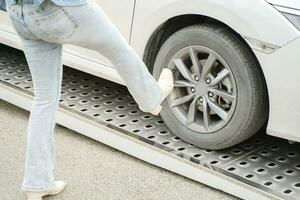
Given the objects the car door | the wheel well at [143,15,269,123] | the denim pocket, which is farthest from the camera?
the car door

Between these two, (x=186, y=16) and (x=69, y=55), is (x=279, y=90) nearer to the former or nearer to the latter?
(x=186, y=16)

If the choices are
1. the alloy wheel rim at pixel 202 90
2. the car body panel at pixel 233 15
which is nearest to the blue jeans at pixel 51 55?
the alloy wheel rim at pixel 202 90

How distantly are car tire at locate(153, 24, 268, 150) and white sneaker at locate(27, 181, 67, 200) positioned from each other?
2.36 ft

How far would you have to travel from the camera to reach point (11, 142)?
10.6 feet

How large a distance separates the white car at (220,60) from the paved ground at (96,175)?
0.29 metres

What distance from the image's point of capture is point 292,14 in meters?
2.54

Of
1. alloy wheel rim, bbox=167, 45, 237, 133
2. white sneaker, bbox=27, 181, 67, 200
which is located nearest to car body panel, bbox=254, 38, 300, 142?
alloy wheel rim, bbox=167, 45, 237, 133

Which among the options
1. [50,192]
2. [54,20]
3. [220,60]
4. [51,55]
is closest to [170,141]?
[220,60]

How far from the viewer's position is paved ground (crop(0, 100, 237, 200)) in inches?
109

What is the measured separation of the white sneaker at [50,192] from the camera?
265cm

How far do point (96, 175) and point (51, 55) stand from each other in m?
0.77

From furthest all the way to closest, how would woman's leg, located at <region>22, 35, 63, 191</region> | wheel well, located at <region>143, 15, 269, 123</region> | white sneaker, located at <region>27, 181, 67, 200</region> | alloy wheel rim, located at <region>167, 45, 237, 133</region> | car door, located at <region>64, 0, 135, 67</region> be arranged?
car door, located at <region>64, 0, 135, 67</region> → wheel well, located at <region>143, 15, 269, 123</region> → alloy wheel rim, located at <region>167, 45, 237, 133</region> → white sneaker, located at <region>27, 181, 67, 200</region> → woman's leg, located at <region>22, 35, 63, 191</region>

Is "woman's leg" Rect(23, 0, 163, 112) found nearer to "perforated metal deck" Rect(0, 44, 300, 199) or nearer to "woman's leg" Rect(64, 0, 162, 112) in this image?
"woman's leg" Rect(64, 0, 162, 112)

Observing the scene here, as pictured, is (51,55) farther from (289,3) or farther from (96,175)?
(289,3)
